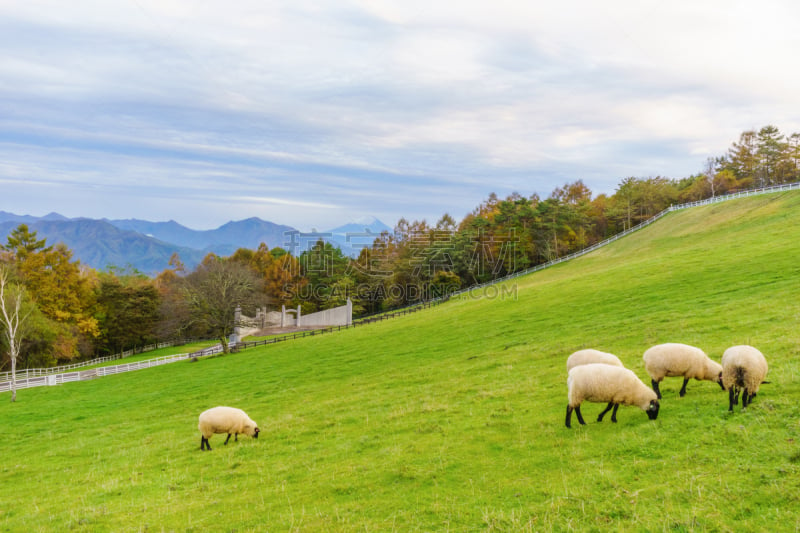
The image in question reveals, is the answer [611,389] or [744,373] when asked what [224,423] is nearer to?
[611,389]

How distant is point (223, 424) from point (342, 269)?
85170 mm

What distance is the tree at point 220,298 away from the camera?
52.3 meters

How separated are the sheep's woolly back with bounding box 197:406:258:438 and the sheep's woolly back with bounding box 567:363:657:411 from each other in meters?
10.6

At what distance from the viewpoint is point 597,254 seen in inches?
2709

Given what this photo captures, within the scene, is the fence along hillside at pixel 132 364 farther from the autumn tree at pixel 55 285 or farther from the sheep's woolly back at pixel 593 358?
the sheep's woolly back at pixel 593 358

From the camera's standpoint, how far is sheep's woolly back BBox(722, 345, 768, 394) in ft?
29.1

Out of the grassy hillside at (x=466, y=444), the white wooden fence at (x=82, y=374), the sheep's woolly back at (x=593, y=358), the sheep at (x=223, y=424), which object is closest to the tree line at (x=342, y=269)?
the white wooden fence at (x=82, y=374)

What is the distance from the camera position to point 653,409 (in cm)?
944

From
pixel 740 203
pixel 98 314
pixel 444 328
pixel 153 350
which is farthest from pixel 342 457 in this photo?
pixel 153 350

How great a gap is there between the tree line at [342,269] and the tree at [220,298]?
16cm

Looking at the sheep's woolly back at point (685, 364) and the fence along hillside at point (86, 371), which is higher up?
the sheep's woolly back at point (685, 364)

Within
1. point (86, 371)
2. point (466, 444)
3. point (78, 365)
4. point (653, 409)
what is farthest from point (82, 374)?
point (653, 409)

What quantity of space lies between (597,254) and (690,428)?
65613 mm

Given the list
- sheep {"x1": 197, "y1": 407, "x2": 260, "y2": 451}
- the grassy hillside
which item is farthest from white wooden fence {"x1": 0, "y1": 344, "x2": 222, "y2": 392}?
sheep {"x1": 197, "y1": 407, "x2": 260, "y2": 451}
